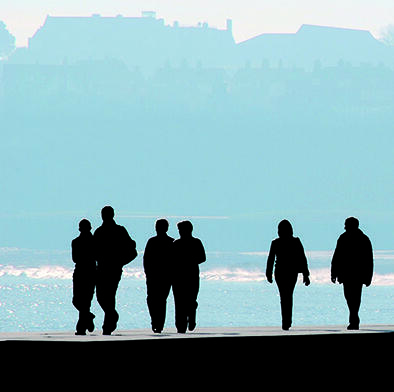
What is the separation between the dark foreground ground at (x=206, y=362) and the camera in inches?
491

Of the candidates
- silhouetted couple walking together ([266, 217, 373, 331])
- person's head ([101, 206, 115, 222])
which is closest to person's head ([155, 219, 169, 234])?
person's head ([101, 206, 115, 222])

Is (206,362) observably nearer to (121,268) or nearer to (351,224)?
(121,268)

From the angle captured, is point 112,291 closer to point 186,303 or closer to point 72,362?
point 186,303

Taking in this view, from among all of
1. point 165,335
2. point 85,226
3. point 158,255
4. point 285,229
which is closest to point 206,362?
point 165,335

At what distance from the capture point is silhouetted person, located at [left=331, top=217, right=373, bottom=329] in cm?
1677

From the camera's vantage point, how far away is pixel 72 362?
12477mm

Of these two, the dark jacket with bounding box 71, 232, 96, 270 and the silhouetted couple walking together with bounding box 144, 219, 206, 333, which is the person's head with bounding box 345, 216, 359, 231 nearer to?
the silhouetted couple walking together with bounding box 144, 219, 206, 333

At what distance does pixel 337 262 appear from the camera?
55.6 feet

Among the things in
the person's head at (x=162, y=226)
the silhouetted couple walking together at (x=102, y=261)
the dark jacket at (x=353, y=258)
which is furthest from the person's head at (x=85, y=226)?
the dark jacket at (x=353, y=258)

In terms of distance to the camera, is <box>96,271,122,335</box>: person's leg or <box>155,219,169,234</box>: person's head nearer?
<box>96,271,122,335</box>: person's leg

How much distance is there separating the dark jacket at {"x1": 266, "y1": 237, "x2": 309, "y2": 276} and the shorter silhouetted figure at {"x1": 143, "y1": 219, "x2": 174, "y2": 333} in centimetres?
129

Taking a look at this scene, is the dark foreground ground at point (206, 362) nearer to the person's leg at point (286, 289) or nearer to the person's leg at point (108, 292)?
the person's leg at point (108, 292)

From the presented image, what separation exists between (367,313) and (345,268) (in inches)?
6435

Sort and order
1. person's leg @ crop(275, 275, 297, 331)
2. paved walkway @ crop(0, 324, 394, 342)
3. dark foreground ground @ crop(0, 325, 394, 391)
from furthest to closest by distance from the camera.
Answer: person's leg @ crop(275, 275, 297, 331), paved walkway @ crop(0, 324, 394, 342), dark foreground ground @ crop(0, 325, 394, 391)
